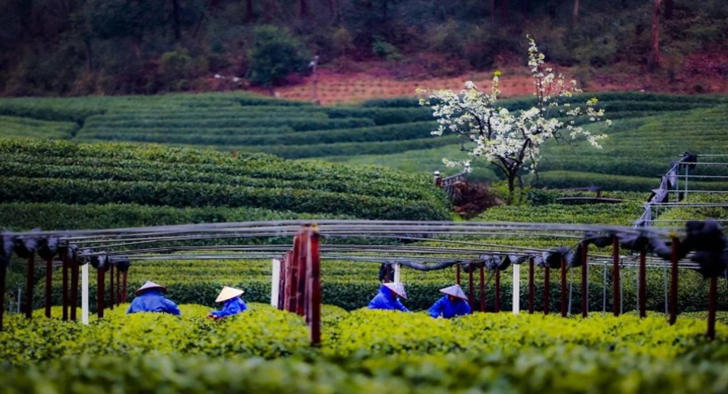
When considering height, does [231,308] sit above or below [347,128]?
below

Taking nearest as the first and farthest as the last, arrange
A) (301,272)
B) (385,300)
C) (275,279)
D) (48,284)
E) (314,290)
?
1. (314,290)
2. (301,272)
3. (48,284)
4. (385,300)
5. (275,279)

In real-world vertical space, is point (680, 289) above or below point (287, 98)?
below

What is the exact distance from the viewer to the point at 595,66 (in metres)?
59.4

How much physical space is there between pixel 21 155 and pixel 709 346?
29.7 metres

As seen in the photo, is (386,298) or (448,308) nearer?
(386,298)

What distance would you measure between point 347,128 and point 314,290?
147 feet

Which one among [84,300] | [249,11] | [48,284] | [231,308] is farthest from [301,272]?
[249,11]

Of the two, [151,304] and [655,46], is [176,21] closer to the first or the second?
[655,46]

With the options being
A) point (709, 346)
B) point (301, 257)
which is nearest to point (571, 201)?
point (301, 257)

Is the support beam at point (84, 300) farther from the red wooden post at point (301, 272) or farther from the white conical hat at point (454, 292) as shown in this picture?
the white conical hat at point (454, 292)

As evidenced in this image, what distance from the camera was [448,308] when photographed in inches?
666

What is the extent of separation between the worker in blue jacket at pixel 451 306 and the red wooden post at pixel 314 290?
5.87m

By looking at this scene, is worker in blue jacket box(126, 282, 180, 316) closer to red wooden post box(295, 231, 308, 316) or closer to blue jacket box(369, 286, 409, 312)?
blue jacket box(369, 286, 409, 312)

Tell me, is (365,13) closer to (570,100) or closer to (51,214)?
(570,100)
